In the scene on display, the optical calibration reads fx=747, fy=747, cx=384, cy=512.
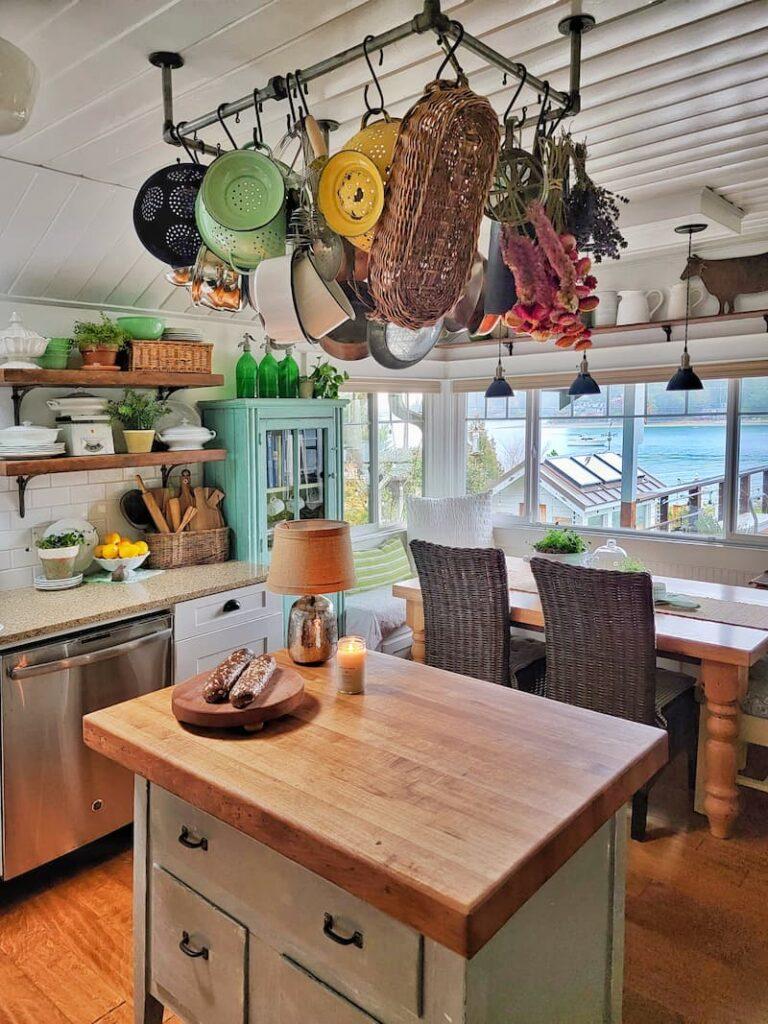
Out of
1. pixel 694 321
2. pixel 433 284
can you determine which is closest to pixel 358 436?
pixel 694 321

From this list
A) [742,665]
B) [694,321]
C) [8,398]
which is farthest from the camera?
[694,321]

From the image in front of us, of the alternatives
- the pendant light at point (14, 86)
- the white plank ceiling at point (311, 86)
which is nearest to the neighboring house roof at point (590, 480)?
the white plank ceiling at point (311, 86)

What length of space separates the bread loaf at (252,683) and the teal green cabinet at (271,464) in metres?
1.80

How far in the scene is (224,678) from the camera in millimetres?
1811

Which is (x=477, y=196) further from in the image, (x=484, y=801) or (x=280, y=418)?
(x=280, y=418)

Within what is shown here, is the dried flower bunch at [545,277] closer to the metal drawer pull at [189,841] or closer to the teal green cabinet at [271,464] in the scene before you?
the metal drawer pull at [189,841]

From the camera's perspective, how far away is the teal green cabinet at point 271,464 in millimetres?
3623

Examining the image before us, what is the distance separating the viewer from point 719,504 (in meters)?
4.48

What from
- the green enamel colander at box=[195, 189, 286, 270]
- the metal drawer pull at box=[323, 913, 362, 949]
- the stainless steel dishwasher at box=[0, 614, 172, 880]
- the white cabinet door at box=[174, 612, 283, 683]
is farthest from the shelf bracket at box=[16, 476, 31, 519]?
the metal drawer pull at box=[323, 913, 362, 949]

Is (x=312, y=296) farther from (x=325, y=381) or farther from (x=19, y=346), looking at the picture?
(x=325, y=381)

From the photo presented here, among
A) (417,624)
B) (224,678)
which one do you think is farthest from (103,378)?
(417,624)

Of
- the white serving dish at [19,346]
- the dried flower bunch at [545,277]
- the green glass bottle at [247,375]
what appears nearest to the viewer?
the dried flower bunch at [545,277]

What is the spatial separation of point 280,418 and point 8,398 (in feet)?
3.98

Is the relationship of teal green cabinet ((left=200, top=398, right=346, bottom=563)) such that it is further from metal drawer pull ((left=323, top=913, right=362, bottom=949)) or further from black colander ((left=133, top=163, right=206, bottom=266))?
metal drawer pull ((left=323, top=913, right=362, bottom=949))
